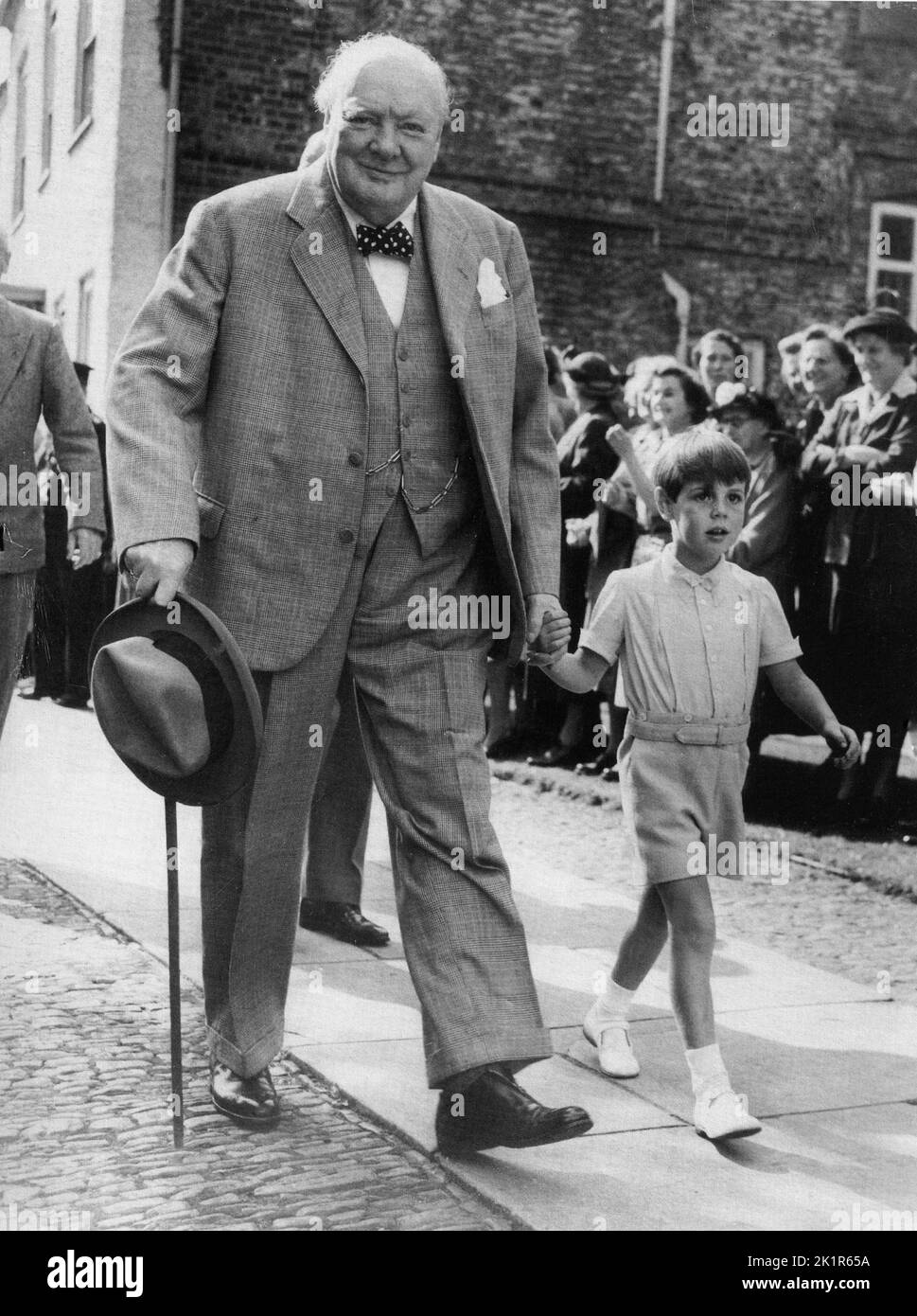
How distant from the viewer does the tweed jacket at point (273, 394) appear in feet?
11.9

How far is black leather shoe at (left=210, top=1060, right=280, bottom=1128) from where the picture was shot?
3.68 metres

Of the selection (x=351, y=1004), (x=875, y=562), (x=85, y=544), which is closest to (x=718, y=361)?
(x=875, y=562)

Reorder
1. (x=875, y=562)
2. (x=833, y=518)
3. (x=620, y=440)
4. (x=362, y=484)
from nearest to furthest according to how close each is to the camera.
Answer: (x=362, y=484), (x=620, y=440), (x=875, y=562), (x=833, y=518)

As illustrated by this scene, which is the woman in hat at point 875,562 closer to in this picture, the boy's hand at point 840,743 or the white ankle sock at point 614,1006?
the white ankle sock at point 614,1006

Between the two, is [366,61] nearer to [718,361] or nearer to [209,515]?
[209,515]

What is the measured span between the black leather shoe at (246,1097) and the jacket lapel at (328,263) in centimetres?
151

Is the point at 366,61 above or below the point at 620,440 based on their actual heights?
above

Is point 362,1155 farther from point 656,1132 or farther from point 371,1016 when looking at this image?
point 371,1016

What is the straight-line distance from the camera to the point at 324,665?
146 inches

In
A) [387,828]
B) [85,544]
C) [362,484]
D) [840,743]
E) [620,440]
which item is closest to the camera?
[362,484]

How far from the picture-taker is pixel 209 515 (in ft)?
12.1

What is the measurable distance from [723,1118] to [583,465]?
5658 millimetres

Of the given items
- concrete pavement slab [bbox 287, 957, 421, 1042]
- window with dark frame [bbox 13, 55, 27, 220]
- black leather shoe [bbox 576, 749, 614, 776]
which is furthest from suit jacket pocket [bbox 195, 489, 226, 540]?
black leather shoe [bbox 576, 749, 614, 776]
